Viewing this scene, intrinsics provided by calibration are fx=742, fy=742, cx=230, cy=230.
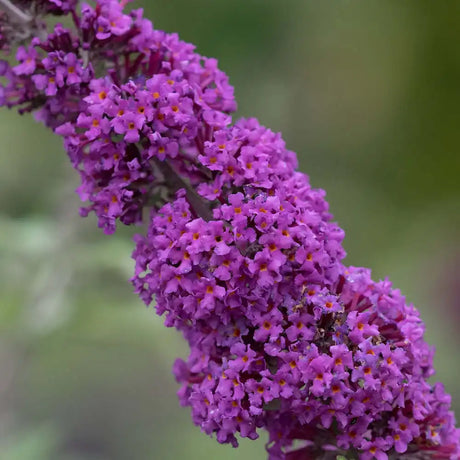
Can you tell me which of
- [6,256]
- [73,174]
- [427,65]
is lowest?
[6,256]

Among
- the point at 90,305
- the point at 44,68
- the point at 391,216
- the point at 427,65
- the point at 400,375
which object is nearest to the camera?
the point at 400,375

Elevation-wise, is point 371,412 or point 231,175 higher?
point 231,175

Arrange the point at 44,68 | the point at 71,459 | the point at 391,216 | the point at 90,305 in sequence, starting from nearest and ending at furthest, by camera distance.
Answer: the point at 44,68 → the point at 90,305 → the point at 71,459 → the point at 391,216

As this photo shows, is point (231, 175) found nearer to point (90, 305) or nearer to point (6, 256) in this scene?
point (90, 305)

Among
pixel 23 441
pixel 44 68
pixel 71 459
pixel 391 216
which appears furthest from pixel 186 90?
pixel 391 216

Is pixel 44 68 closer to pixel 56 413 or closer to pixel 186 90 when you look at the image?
pixel 186 90

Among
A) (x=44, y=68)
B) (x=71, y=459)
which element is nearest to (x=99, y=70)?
(x=44, y=68)

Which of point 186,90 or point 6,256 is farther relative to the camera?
point 6,256
